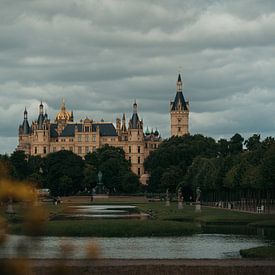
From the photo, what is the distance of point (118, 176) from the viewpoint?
161 metres

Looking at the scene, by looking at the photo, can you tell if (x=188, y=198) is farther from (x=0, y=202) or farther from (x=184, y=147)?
(x=0, y=202)

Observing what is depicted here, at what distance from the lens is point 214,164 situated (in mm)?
100562

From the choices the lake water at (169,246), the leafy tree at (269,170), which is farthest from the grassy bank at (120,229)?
the leafy tree at (269,170)

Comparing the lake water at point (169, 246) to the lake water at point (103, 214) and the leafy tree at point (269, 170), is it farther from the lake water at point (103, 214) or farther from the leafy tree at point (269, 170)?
the leafy tree at point (269, 170)

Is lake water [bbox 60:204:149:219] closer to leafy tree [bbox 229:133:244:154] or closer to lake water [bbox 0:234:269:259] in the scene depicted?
lake water [bbox 0:234:269:259]

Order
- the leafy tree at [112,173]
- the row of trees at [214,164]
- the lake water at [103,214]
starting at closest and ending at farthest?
the lake water at [103,214], the row of trees at [214,164], the leafy tree at [112,173]

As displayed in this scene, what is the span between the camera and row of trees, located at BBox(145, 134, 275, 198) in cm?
7006

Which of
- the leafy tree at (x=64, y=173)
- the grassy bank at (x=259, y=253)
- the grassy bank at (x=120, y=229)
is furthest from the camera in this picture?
the leafy tree at (x=64, y=173)

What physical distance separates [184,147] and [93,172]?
60.6 ft

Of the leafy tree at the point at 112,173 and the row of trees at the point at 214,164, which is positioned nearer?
the row of trees at the point at 214,164

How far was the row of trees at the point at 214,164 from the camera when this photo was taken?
7006 cm

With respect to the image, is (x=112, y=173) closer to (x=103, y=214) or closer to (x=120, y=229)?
(x=103, y=214)

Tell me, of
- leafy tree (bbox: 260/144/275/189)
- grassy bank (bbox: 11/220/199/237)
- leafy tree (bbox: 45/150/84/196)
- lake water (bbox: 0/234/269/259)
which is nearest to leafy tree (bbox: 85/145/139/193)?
leafy tree (bbox: 45/150/84/196)

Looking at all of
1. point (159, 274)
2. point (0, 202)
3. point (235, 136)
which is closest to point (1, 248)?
point (0, 202)
